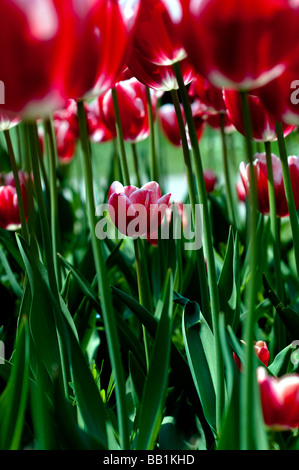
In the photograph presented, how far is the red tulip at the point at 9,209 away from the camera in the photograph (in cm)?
83

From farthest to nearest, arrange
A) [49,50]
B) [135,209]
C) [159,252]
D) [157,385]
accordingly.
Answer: [159,252] → [135,209] → [157,385] → [49,50]

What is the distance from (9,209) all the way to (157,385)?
0.49m

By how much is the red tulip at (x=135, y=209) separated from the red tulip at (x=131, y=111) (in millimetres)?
256

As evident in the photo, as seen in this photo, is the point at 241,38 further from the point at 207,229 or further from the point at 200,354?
the point at 200,354

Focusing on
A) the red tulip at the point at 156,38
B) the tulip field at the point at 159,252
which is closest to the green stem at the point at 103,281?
the tulip field at the point at 159,252

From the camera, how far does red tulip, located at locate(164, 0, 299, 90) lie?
1.04ft

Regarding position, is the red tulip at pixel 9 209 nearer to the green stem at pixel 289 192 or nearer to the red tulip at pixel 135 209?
the red tulip at pixel 135 209

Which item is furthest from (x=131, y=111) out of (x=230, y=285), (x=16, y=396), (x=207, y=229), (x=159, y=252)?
(x=16, y=396)

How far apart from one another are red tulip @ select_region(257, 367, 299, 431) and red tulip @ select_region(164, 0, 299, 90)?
0.61 feet

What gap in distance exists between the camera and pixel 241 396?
0.37 metres

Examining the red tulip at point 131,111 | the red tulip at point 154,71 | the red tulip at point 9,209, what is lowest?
the red tulip at point 9,209

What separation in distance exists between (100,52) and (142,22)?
119 mm

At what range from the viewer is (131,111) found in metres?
0.83
